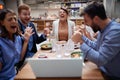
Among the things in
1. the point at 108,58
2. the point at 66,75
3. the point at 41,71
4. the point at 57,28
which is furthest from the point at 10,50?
the point at 57,28

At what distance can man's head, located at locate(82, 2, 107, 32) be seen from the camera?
1540mm

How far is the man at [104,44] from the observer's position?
4.57 ft

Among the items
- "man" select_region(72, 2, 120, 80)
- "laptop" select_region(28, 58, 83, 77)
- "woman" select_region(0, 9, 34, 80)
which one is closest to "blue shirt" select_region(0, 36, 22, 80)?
"woman" select_region(0, 9, 34, 80)

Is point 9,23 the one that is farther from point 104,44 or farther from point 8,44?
point 104,44

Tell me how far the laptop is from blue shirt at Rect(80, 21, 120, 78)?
19 cm

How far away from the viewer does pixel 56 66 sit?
4.24 feet

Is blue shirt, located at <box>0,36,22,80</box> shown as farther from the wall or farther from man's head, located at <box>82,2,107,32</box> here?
the wall

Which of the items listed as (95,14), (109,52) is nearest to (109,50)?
(109,52)

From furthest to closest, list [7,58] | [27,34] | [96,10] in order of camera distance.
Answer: [27,34] → [7,58] → [96,10]

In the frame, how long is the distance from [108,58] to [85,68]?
12.3 inches

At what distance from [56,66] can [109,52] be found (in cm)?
43

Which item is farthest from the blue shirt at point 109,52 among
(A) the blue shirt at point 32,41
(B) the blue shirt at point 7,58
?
(A) the blue shirt at point 32,41

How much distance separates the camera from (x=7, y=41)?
1.87 metres

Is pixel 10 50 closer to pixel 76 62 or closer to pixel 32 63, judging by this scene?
pixel 32 63
